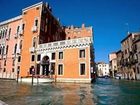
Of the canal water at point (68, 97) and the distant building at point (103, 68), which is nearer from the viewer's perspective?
the canal water at point (68, 97)

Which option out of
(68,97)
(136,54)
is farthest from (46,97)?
(136,54)

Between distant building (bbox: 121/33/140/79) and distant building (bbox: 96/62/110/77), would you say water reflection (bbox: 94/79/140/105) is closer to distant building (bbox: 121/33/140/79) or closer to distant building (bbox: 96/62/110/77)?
distant building (bbox: 121/33/140/79)

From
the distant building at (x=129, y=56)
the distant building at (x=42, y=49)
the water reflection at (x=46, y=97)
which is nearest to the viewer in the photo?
the water reflection at (x=46, y=97)

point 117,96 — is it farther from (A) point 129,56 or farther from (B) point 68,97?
(A) point 129,56

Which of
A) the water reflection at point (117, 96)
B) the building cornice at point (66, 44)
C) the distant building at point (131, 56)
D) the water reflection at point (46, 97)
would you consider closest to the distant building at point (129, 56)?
the distant building at point (131, 56)

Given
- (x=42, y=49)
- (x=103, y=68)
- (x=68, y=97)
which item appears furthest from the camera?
(x=103, y=68)

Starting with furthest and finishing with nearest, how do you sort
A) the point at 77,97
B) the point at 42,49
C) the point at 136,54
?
the point at 136,54 < the point at 42,49 < the point at 77,97

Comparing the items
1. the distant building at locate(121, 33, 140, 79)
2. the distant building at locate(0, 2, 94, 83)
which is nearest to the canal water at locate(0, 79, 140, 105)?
the distant building at locate(0, 2, 94, 83)

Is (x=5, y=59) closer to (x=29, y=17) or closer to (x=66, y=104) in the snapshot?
(x=29, y=17)

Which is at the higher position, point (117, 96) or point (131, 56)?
point (131, 56)

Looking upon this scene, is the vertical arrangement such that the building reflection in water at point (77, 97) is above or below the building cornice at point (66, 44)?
below

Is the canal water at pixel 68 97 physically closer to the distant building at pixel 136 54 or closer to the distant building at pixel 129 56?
the distant building at pixel 136 54

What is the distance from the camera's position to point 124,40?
2192 inches

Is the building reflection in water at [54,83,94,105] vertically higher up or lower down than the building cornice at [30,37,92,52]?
lower down
